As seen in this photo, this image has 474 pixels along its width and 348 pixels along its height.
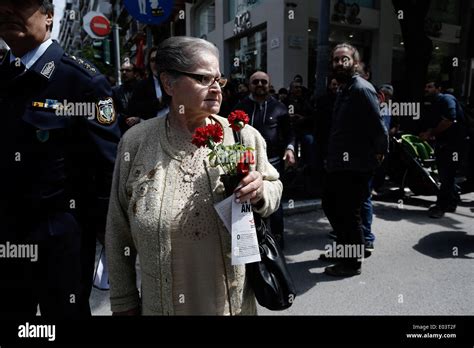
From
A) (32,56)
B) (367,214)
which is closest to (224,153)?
(32,56)

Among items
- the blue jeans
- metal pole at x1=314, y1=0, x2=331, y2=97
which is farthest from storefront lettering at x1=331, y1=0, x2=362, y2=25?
the blue jeans

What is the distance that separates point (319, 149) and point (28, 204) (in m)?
3.94

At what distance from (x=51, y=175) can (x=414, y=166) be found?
5627 millimetres

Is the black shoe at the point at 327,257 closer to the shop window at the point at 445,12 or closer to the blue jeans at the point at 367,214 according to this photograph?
the blue jeans at the point at 367,214

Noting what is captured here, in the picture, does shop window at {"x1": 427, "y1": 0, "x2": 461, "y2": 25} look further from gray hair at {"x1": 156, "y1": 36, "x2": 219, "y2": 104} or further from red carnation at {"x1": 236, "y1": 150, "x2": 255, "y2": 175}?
red carnation at {"x1": 236, "y1": 150, "x2": 255, "y2": 175}

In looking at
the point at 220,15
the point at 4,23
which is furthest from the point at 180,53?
the point at 220,15

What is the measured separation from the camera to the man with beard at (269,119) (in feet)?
13.7

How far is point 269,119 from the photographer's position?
422 cm

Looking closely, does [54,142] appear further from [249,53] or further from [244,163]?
[249,53]

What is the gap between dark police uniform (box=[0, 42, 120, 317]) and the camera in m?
1.70

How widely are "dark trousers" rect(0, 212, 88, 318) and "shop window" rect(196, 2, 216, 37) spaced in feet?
53.4

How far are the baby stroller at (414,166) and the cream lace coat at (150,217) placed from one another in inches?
195

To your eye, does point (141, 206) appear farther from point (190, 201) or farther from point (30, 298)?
point (30, 298)

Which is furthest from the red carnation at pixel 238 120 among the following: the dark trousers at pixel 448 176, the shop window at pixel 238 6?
the shop window at pixel 238 6
